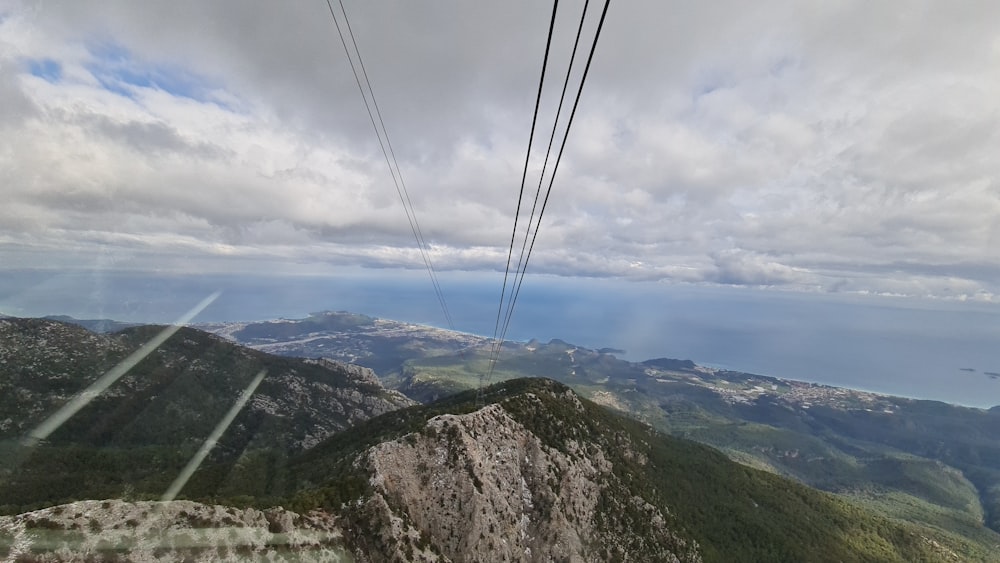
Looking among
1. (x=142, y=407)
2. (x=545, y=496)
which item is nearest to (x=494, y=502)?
(x=545, y=496)

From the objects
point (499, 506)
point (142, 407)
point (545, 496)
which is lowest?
point (142, 407)

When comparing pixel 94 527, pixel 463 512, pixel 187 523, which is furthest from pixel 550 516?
pixel 94 527

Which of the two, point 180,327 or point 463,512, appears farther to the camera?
point 180,327

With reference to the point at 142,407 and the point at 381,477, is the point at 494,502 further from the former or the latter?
the point at 142,407

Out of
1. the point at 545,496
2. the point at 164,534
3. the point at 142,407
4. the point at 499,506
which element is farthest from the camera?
the point at 142,407

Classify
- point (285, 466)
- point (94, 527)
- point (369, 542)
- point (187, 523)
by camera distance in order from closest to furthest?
1. point (94, 527)
2. point (187, 523)
3. point (369, 542)
4. point (285, 466)

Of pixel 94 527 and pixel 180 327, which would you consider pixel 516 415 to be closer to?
pixel 94 527

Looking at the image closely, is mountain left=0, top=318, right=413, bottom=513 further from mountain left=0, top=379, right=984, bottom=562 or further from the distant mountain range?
mountain left=0, top=379, right=984, bottom=562

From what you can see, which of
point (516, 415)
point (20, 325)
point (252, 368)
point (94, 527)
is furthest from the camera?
point (252, 368)

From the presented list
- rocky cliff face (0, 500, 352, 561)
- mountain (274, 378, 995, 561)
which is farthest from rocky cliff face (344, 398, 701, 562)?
rocky cliff face (0, 500, 352, 561)
